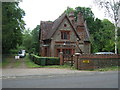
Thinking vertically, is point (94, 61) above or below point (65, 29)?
below

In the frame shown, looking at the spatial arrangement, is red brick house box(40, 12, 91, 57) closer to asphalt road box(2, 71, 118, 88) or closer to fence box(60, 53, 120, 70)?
fence box(60, 53, 120, 70)

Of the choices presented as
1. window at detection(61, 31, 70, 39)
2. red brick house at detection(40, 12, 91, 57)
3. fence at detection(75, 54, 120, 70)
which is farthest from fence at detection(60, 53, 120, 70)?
window at detection(61, 31, 70, 39)

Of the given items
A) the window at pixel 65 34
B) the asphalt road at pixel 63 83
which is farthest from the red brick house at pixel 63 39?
the asphalt road at pixel 63 83


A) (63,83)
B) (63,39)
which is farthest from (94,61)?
(63,39)

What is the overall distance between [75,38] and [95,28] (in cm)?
3554

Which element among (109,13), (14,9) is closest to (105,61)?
(109,13)

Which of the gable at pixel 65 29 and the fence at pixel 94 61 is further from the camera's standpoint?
Result: the gable at pixel 65 29

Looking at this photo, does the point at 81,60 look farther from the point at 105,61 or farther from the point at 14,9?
the point at 14,9

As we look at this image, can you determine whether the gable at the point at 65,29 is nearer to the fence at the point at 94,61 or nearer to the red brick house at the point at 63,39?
the red brick house at the point at 63,39

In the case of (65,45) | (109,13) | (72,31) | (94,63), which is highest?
(109,13)

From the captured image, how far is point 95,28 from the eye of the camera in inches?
2630

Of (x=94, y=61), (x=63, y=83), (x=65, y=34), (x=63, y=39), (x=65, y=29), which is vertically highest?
(x=65, y=29)

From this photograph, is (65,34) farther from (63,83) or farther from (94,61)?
(63,83)

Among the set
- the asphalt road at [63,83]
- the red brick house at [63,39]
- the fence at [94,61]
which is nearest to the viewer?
the asphalt road at [63,83]
